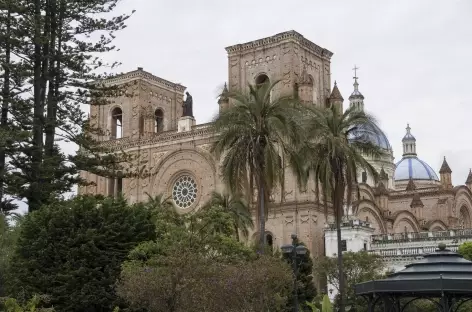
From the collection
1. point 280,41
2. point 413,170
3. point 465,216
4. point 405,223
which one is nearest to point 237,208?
point 280,41

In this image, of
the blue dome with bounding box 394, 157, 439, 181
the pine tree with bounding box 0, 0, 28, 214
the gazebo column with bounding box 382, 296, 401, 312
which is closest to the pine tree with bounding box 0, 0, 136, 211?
the pine tree with bounding box 0, 0, 28, 214

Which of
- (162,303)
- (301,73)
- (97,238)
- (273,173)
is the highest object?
(301,73)

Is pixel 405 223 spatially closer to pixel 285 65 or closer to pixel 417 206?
pixel 417 206

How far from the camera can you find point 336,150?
26750 mm

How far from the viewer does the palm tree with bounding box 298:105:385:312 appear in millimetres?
26859

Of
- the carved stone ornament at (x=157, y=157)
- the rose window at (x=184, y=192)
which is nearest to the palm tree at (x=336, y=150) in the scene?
the rose window at (x=184, y=192)

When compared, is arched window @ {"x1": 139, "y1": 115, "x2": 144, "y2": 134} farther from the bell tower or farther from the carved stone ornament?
the bell tower

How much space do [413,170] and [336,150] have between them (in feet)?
175

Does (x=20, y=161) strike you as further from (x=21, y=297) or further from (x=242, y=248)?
(x=242, y=248)

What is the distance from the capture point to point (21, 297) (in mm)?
22250

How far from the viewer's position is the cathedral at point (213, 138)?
46.6 metres

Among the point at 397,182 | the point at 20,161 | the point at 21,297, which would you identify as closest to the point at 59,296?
the point at 21,297

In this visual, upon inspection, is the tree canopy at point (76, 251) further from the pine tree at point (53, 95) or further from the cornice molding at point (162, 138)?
the cornice molding at point (162, 138)

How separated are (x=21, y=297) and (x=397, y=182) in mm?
59142
